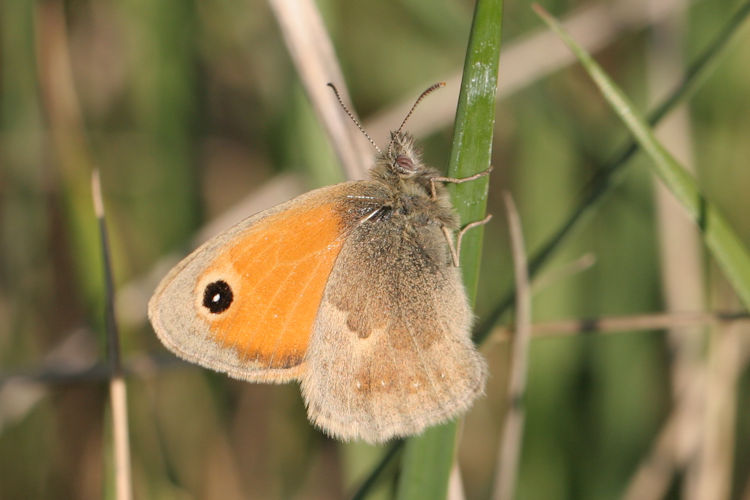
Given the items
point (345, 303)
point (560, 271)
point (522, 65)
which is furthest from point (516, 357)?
point (522, 65)

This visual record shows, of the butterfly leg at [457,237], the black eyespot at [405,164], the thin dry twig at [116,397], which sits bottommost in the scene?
the thin dry twig at [116,397]

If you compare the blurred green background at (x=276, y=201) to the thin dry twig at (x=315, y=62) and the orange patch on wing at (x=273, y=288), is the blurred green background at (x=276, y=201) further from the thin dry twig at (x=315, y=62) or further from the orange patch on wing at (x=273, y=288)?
the orange patch on wing at (x=273, y=288)

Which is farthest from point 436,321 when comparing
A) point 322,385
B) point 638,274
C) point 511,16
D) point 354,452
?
point 511,16

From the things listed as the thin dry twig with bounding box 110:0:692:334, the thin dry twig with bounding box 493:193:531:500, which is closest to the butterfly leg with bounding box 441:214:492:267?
the thin dry twig with bounding box 493:193:531:500

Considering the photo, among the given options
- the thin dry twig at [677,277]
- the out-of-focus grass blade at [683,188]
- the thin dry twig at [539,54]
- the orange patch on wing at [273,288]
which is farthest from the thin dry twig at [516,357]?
the thin dry twig at [539,54]

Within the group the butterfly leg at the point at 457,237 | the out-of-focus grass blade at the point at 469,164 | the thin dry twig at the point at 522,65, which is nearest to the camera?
the out-of-focus grass blade at the point at 469,164

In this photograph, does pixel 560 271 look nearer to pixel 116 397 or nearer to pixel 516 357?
pixel 516 357

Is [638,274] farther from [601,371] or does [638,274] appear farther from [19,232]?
[19,232]
